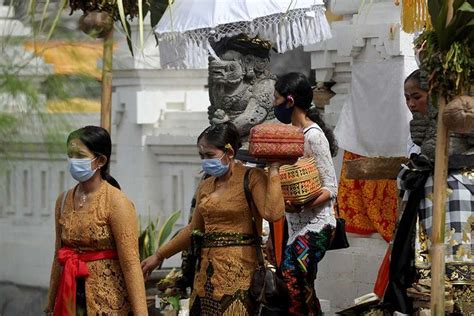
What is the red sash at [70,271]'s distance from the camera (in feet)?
22.4

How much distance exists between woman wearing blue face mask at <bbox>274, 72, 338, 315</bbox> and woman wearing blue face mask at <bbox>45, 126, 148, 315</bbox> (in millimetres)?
872

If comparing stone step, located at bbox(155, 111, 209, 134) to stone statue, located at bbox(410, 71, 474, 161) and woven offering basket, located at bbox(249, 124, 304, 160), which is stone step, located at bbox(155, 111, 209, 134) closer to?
stone statue, located at bbox(410, 71, 474, 161)

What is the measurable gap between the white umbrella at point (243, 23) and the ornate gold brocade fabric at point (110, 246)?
1652 millimetres

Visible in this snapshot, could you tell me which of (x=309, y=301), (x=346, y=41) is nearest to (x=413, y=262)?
(x=309, y=301)

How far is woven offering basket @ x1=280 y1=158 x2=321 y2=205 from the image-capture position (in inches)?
283

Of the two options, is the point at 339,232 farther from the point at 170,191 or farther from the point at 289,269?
the point at 170,191

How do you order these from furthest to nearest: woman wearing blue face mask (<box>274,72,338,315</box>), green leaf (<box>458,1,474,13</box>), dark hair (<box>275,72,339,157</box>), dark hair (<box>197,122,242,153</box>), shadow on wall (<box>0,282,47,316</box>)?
shadow on wall (<box>0,282,47,316</box>) < dark hair (<box>275,72,339,157</box>) < woman wearing blue face mask (<box>274,72,338,315</box>) < dark hair (<box>197,122,242,153</box>) < green leaf (<box>458,1,474,13</box>)

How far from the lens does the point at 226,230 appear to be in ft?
22.6

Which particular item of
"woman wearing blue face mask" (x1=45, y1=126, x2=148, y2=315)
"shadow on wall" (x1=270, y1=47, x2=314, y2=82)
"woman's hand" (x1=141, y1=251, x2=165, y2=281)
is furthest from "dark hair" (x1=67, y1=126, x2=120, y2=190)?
"shadow on wall" (x1=270, y1=47, x2=314, y2=82)

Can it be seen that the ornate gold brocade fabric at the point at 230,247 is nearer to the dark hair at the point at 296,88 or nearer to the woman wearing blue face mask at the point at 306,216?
the woman wearing blue face mask at the point at 306,216

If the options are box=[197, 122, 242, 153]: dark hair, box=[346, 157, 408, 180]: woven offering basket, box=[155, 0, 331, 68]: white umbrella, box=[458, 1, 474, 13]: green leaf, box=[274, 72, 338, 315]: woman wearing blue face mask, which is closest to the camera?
box=[458, 1, 474, 13]: green leaf

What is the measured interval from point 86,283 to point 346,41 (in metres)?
3.09

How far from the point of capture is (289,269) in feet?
23.7

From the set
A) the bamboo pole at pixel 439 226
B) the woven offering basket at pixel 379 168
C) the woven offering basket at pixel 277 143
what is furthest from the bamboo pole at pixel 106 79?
the bamboo pole at pixel 439 226
